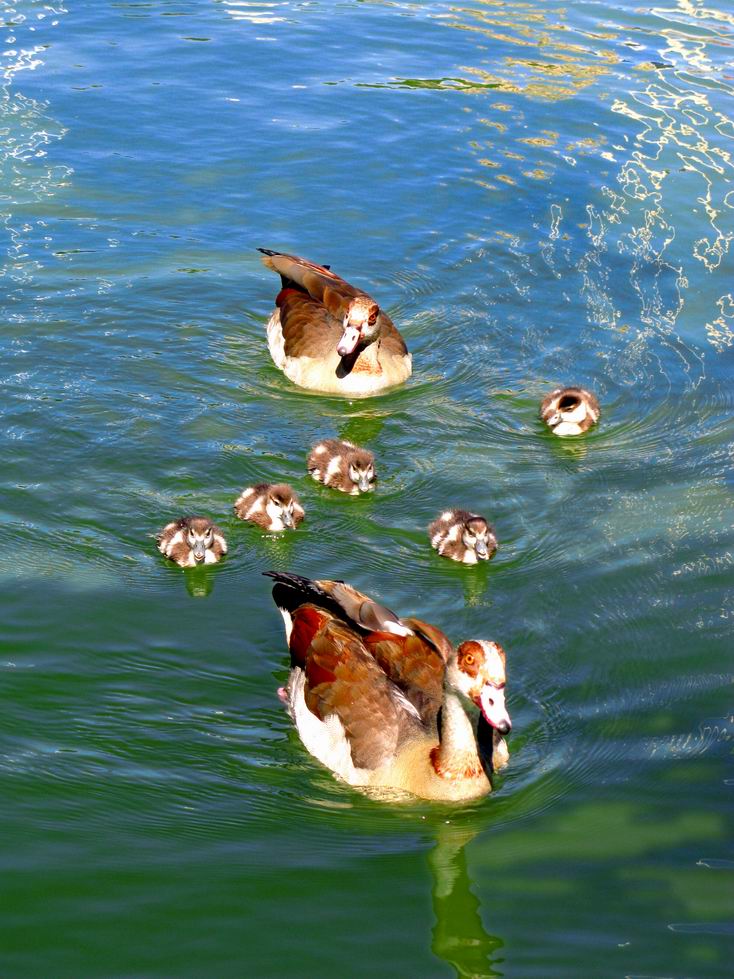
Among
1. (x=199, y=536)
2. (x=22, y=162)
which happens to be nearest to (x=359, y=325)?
(x=199, y=536)

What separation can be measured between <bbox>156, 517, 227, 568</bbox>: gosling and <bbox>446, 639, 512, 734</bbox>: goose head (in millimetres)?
2728

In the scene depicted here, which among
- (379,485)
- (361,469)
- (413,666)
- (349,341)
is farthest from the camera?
(349,341)

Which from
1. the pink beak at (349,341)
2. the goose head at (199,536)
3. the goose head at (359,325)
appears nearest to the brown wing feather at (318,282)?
the goose head at (359,325)

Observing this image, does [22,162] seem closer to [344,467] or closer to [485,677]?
[344,467]

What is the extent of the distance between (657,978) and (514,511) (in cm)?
455

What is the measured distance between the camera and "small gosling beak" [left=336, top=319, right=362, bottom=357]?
38.2 ft

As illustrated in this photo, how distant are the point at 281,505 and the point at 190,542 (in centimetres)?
79

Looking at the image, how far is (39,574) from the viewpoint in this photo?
9000 millimetres

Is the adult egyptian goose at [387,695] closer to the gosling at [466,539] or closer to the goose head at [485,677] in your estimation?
the goose head at [485,677]

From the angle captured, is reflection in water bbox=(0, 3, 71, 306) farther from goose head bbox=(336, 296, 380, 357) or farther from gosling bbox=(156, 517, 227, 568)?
gosling bbox=(156, 517, 227, 568)

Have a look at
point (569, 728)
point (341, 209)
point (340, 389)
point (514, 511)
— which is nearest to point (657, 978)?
point (569, 728)

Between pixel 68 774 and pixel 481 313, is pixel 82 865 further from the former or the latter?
pixel 481 313

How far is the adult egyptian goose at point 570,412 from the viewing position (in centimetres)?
1100

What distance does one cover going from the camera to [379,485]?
34.4 ft
